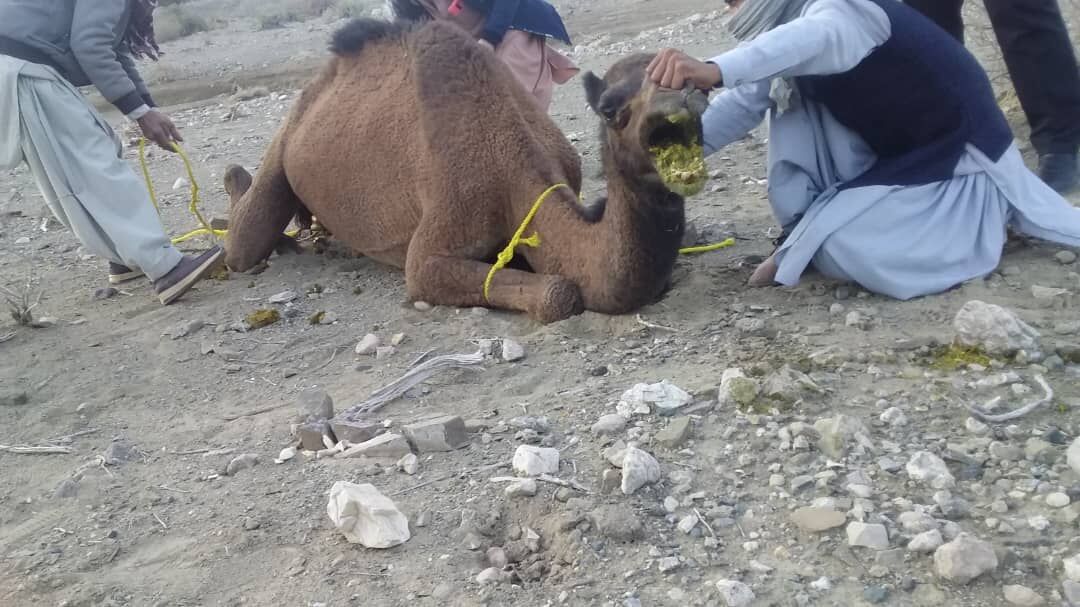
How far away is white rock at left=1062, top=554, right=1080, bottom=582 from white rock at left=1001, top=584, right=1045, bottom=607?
10 centimetres

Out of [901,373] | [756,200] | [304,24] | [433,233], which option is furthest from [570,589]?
[304,24]

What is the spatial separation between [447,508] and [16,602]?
130 cm

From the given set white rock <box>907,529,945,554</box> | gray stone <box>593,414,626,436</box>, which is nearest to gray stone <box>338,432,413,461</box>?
→ gray stone <box>593,414,626,436</box>

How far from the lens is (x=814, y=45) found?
3.80 metres

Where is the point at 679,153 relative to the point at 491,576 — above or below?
above

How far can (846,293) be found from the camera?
439 centimetres

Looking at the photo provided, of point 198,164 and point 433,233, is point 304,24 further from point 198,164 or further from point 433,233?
point 433,233

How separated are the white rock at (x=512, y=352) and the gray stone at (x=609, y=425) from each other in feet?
2.95

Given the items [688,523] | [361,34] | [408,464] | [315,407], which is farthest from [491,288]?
[688,523]

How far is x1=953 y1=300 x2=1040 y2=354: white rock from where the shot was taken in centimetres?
353

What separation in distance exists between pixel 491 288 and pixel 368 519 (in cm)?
199

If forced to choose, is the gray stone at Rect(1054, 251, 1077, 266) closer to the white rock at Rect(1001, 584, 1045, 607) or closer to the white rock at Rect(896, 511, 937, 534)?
the white rock at Rect(896, 511, 937, 534)

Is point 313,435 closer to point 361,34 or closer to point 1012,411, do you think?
point 1012,411

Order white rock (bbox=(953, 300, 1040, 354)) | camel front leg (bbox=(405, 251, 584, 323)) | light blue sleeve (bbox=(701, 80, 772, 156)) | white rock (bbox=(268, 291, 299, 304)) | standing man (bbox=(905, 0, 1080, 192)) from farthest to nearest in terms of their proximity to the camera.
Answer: white rock (bbox=(268, 291, 299, 304)) → standing man (bbox=(905, 0, 1080, 192)) → light blue sleeve (bbox=(701, 80, 772, 156)) → camel front leg (bbox=(405, 251, 584, 323)) → white rock (bbox=(953, 300, 1040, 354))
